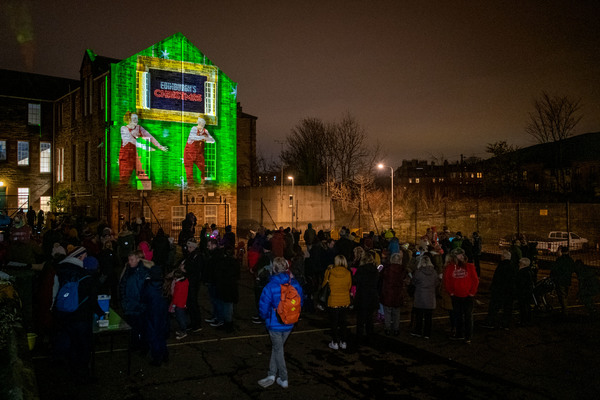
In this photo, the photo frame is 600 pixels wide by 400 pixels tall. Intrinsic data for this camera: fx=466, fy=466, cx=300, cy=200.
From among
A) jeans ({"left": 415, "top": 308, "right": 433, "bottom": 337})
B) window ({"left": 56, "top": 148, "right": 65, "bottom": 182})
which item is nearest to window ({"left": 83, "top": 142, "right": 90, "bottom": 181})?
window ({"left": 56, "top": 148, "right": 65, "bottom": 182})

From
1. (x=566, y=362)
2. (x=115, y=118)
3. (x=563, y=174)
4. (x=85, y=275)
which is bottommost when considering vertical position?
(x=566, y=362)

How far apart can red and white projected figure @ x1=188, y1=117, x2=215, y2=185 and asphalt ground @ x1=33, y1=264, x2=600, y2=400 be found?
857 inches

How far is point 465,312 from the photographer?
9547 millimetres

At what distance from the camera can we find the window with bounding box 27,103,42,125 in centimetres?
3838

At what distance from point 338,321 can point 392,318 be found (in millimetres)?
1587

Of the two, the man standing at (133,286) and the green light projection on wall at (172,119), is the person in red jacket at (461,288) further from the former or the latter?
the green light projection on wall at (172,119)

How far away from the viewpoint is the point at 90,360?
7.66 metres

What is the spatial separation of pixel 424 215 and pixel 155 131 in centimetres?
1965

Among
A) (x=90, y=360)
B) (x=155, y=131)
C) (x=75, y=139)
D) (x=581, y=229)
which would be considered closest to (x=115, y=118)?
(x=155, y=131)

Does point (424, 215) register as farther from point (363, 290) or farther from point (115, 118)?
point (363, 290)

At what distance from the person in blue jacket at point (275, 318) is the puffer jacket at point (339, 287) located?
1.85m

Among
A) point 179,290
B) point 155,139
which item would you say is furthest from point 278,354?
point 155,139

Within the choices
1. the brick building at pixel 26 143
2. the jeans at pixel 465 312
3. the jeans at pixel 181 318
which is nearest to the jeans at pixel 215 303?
the jeans at pixel 181 318

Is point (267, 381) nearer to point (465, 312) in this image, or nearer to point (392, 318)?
point (392, 318)
